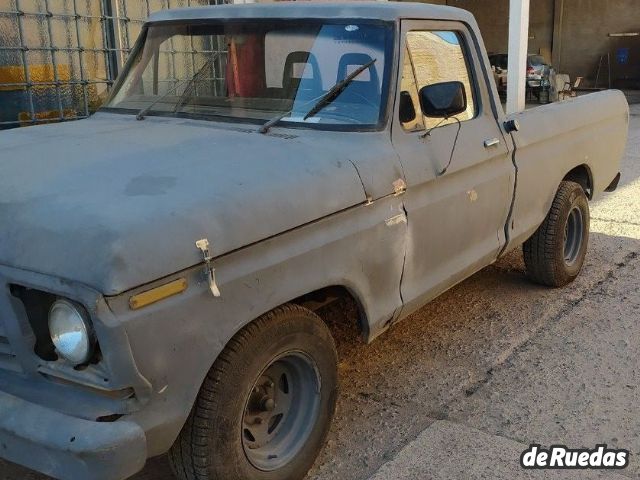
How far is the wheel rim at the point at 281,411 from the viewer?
2758 millimetres

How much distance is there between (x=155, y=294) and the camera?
2.16 meters

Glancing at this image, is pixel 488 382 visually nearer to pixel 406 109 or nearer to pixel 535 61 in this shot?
pixel 406 109

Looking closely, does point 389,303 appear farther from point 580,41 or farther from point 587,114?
point 580,41

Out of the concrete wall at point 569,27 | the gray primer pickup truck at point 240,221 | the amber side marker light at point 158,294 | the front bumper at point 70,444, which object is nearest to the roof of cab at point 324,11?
the gray primer pickup truck at point 240,221

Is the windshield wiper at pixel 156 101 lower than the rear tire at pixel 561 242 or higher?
higher

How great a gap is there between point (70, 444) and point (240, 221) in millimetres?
887

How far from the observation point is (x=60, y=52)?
24.7ft

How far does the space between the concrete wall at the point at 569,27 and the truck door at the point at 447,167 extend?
2846cm

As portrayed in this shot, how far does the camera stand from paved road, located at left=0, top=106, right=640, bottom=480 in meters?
3.09

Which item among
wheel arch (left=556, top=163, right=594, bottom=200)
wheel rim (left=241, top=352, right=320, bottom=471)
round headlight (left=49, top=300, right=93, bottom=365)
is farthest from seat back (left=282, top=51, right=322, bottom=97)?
wheel arch (left=556, top=163, right=594, bottom=200)

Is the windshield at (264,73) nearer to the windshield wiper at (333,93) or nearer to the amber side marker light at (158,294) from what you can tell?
the windshield wiper at (333,93)

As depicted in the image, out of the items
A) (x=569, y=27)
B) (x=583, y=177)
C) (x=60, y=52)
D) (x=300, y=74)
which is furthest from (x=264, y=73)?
(x=569, y=27)

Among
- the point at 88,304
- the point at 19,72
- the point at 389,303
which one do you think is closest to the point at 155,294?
the point at 88,304

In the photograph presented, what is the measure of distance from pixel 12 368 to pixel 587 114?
4.19 metres
